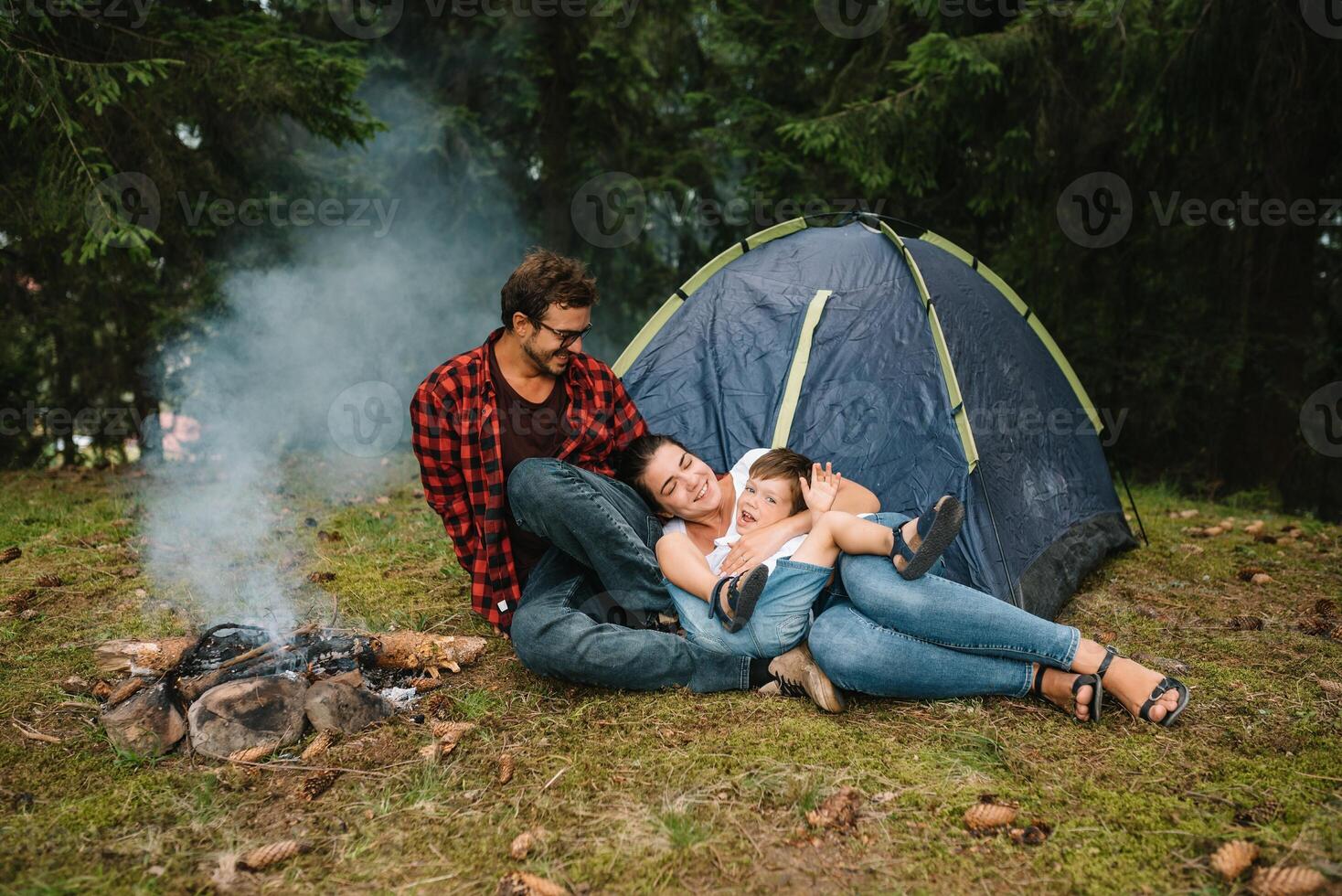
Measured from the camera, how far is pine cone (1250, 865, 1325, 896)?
65.8 inches

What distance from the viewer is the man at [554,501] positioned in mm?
2607

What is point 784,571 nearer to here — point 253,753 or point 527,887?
point 527,887

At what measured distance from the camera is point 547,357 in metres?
3.04

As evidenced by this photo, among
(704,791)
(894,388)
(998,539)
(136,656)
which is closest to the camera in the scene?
(704,791)

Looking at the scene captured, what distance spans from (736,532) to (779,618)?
1.56 feet

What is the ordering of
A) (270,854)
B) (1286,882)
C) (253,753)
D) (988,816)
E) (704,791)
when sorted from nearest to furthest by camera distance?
1. (1286,882)
2. (270,854)
3. (988,816)
4. (704,791)
5. (253,753)

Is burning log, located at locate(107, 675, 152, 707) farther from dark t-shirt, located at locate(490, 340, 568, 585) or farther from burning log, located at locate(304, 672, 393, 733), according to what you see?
dark t-shirt, located at locate(490, 340, 568, 585)

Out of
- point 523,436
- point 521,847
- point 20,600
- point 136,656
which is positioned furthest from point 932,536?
point 20,600

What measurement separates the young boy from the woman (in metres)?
0.06

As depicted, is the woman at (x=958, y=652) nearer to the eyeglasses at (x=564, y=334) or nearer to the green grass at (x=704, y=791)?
the green grass at (x=704, y=791)

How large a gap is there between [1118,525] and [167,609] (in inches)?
177

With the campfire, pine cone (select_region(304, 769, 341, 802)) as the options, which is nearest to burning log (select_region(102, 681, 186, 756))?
the campfire

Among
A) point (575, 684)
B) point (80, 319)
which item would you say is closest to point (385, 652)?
point (575, 684)

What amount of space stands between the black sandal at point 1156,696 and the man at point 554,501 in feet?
2.39
